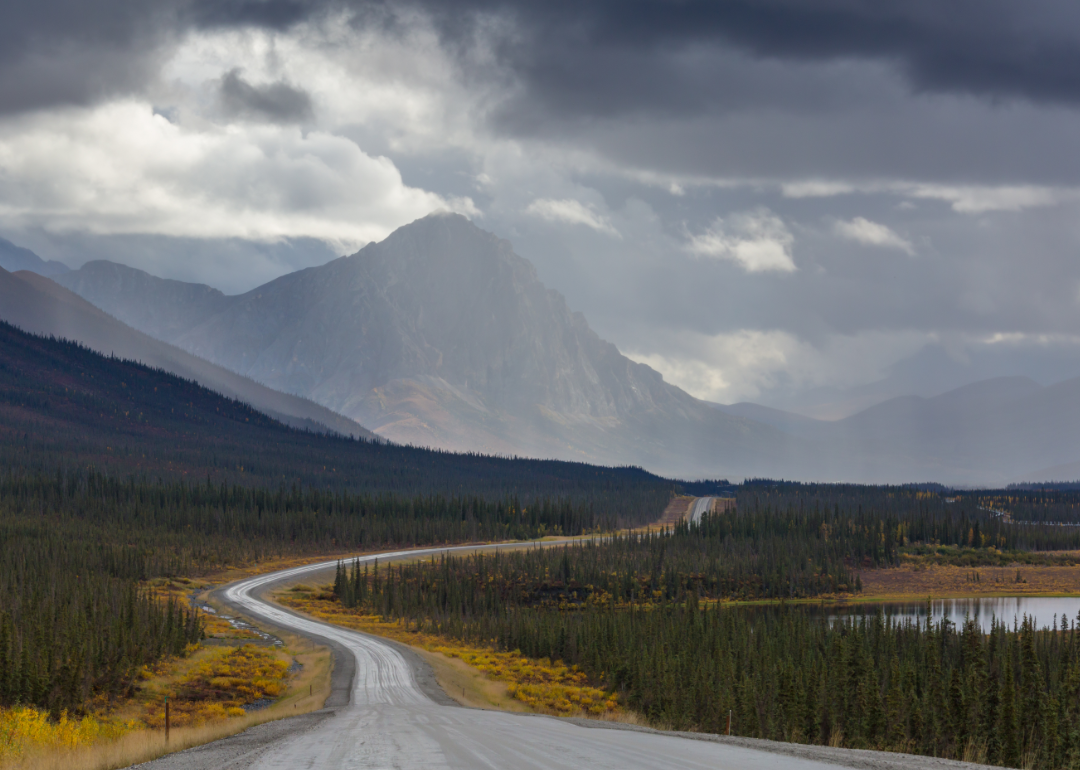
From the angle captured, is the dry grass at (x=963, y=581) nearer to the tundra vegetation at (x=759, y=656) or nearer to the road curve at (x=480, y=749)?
the tundra vegetation at (x=759, y=656)

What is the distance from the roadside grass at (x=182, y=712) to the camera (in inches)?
1416

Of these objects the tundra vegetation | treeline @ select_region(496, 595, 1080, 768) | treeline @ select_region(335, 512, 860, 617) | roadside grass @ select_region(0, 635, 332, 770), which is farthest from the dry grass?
roadside grass @ select_region(0, 635, 332, 770)

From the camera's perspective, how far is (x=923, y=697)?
2436 inches

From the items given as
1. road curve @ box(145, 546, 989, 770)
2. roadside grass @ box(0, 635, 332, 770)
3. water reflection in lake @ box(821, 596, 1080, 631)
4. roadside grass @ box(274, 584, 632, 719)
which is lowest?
water reflection in lake @ box(821, 596, 1080, 631)

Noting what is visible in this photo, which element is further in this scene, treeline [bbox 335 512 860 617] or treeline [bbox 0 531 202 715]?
treeline [bbox 335 512 860 617]

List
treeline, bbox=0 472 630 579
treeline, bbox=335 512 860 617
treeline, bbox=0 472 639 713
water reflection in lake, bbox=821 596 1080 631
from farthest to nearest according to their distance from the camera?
treeline, bbox=0 472 630 579
water reflection in lake, bbox=821 596 1080 631
treeline, bbox=335 512 860 617
treeline, bbox=0 472 639 713

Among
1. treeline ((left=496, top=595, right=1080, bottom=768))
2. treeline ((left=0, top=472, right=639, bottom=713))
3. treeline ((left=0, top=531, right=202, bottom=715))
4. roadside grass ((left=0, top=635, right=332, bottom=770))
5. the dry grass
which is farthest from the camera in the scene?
the dry grass

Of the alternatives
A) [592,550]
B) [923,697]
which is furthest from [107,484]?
[923,697]

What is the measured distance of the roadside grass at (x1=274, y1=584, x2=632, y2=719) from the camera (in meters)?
62.7

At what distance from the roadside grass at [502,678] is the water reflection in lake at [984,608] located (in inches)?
2600

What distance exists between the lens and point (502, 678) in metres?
70.2

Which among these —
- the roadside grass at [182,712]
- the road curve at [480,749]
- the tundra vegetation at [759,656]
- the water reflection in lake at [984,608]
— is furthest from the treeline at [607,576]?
the road curve at [480,749]

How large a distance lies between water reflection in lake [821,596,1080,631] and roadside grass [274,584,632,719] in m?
66.0

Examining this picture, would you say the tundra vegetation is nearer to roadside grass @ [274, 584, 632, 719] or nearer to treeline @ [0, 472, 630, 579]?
roadside grass @ [274, 584, 632, 719]
